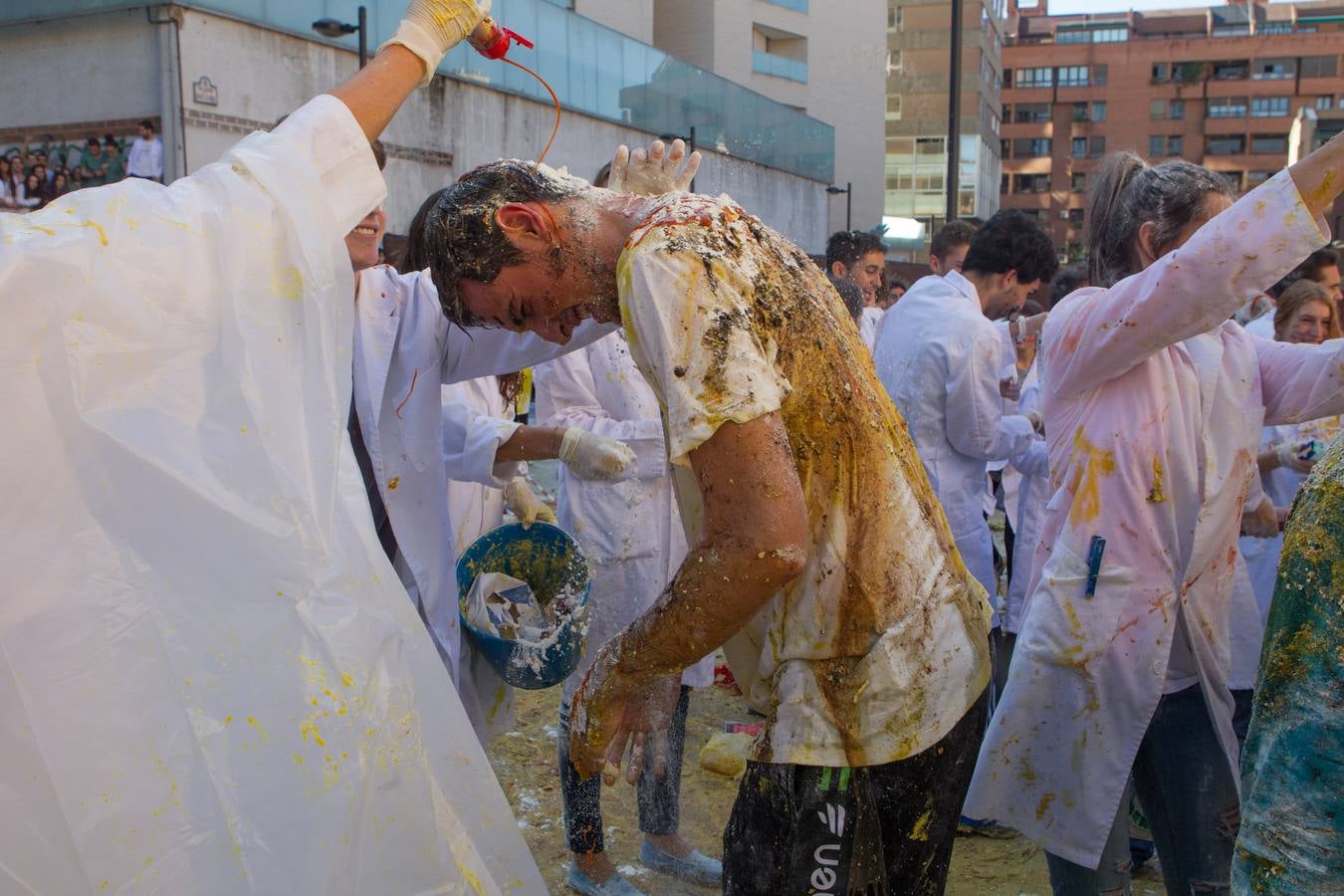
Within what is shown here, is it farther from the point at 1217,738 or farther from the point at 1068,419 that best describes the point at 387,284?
the point at 1217,738

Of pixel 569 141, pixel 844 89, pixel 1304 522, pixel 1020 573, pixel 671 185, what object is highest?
pixel 844 89

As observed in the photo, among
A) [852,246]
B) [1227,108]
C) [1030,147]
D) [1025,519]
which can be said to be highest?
[1227,108]

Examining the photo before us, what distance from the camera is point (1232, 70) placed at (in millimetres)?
70500

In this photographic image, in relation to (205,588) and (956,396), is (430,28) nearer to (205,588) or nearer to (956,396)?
(205,588)

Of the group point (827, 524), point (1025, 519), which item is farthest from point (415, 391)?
point (1025, 519)

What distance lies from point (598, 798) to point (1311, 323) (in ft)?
10.6

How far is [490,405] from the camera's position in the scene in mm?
3369

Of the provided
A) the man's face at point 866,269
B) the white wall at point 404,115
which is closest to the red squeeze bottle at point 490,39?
the man's face at point 866,269

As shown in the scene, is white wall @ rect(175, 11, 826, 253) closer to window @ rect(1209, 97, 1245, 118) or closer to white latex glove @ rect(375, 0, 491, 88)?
white latex glove @ rect(375, 0, 491, 88)

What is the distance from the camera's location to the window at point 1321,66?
2699 inches

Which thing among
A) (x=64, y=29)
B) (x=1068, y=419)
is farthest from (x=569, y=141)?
(x=1068, y=419)

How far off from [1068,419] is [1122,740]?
688 mm

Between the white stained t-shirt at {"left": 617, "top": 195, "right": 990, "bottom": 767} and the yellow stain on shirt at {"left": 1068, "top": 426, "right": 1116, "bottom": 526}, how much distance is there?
699 mm

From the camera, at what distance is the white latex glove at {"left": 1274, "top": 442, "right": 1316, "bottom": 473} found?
3.31 metres
